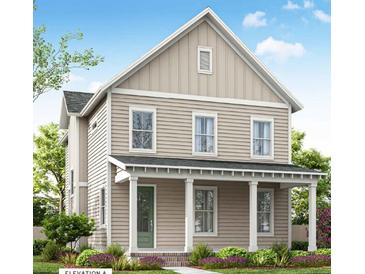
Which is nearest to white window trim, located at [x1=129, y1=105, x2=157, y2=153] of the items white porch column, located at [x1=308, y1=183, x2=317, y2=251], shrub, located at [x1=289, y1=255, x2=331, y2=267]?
white porch column, located at [x1=308, y1=183, x2=317, y2=251]

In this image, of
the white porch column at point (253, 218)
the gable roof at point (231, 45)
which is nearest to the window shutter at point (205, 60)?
the gable roof at point (231, 45)

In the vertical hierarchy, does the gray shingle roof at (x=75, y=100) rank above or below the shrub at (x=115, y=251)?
above

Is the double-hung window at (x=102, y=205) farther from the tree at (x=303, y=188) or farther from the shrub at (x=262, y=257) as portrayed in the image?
the tree at (x=303, y=188)

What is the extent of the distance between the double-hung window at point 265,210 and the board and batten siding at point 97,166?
5268 mm

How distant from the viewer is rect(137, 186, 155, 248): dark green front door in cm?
1919

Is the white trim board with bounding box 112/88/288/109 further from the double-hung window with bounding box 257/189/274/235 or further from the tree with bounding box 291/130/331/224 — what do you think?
the tree with bounding box 291/130/331/224

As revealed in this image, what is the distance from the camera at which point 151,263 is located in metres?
16.4

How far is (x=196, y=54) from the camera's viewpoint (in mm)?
20203

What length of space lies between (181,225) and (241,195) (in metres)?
2.34

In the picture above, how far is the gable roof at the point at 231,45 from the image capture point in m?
19.1

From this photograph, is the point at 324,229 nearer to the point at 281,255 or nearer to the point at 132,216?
the point at 281,255

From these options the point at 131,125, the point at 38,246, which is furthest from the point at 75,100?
the point at 38,246

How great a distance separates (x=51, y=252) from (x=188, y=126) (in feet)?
18.8
